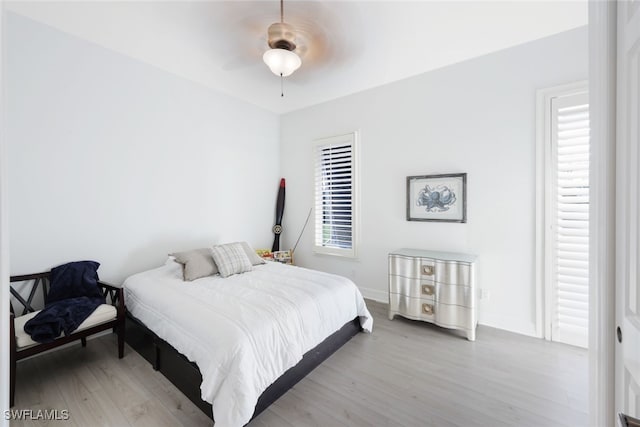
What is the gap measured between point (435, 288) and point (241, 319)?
6.62ft

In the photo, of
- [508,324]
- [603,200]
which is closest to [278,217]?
[508,324]

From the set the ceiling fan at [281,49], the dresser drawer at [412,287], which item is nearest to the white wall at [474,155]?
the dresser drawer at [412,287]

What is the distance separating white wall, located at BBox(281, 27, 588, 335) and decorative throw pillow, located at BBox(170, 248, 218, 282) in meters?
1.98

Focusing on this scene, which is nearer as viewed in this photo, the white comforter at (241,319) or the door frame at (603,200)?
the door frame at (603,200)

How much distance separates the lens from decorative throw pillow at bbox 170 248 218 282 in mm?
2707

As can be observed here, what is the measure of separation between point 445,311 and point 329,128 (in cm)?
295

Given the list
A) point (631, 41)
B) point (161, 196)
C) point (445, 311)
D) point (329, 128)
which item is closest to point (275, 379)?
point (445, 311)

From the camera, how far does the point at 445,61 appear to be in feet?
9.80

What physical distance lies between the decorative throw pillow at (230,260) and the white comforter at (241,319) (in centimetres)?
12

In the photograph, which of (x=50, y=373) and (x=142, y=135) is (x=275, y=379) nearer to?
(x=50, y=373)

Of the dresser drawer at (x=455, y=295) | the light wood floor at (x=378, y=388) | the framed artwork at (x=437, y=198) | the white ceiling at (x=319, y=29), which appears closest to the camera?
the light wood floor at (x=378, y=388)

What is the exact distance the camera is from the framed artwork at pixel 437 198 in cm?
304

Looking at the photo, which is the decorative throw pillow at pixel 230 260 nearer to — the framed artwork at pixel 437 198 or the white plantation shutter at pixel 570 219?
the framed artwork at pixel 437 198

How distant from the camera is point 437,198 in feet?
10.4
